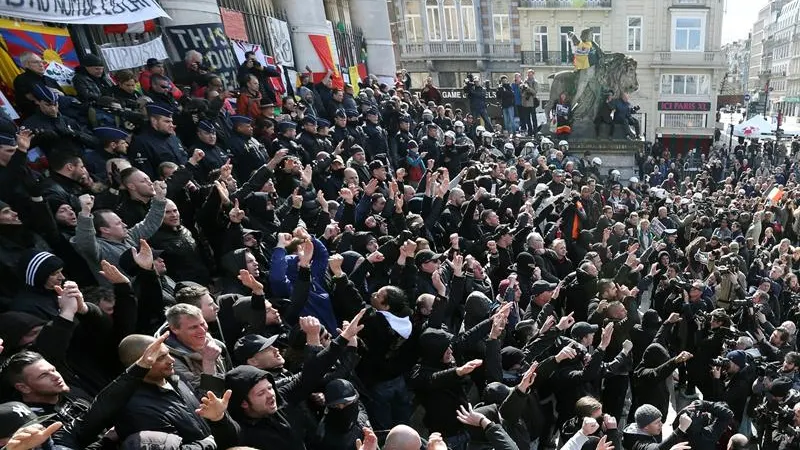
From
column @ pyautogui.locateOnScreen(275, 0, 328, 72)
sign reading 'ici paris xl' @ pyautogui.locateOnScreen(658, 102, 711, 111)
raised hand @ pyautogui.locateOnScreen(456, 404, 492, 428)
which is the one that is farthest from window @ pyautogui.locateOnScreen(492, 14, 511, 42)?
raised hand @ pyautogui.locateOnScreen(456, 404, 492, 428)

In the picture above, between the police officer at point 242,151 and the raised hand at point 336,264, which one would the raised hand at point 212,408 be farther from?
the police officer at point 242,151

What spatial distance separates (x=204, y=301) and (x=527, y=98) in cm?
1827

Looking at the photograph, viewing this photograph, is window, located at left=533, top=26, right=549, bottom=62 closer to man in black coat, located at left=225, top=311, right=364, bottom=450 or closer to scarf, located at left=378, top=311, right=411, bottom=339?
scarf, located at left=378, top=311, right=411, bottom=339

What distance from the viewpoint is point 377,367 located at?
4598mm

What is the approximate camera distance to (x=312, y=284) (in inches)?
192

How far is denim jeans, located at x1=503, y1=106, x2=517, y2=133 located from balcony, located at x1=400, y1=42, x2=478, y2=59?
15.3 m

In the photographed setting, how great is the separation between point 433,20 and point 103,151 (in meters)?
32.0

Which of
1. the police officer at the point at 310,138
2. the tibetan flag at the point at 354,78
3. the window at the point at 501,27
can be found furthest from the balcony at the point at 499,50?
the police officer at the point at 310,138

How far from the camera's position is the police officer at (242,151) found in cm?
754

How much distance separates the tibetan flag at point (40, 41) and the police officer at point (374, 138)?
5.21 meters

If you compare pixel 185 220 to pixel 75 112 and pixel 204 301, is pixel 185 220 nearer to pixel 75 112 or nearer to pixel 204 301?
pixel 204 301

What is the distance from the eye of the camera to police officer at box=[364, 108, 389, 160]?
37.7 ft

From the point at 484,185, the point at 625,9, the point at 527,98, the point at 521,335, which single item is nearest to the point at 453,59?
the point at 625,9

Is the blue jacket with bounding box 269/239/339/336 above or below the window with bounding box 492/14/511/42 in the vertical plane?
below
